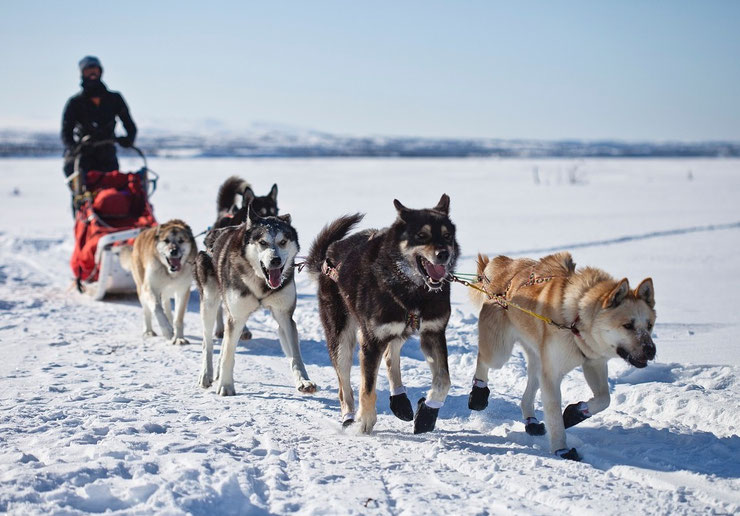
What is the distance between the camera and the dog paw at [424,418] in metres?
3.56

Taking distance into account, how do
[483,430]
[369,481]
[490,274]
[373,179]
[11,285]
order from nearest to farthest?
1. [369,481]
2. [483,430]
3. [490,274]
4. [11,285]
5. [373,179]

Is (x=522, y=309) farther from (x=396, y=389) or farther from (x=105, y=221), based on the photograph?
(x=105, y=221)

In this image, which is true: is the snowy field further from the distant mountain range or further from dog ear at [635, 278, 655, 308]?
the distant mountain range

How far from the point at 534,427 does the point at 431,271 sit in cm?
101

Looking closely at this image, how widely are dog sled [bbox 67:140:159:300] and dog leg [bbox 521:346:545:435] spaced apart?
457 centimetres

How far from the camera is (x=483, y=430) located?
3.87 metres

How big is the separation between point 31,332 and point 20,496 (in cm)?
376

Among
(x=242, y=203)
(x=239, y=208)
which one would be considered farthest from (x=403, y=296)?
(x=239, y=208)

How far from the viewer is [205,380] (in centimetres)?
473

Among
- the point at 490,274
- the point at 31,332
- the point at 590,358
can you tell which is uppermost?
the point at 490,274

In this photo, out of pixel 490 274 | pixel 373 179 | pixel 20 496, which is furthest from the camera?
pixel 373 179

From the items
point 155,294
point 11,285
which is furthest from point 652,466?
point 11,285

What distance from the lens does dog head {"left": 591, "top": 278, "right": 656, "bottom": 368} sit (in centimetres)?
322

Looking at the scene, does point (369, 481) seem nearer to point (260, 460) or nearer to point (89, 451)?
point (260, 460)
